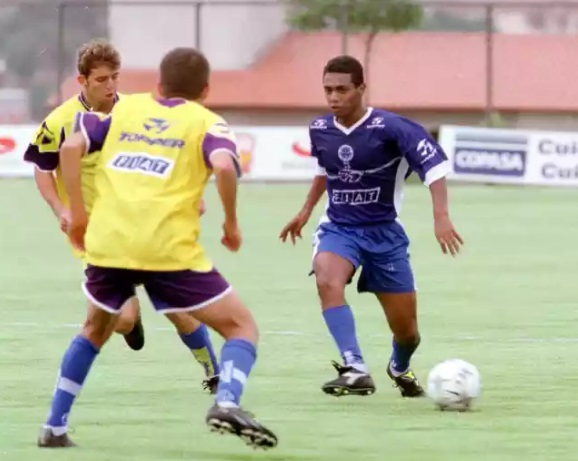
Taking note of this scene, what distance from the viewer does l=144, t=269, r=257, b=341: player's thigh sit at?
6.49 m

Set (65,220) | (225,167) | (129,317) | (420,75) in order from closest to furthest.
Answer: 1. (225,167)
2. (65,220)
3. (129,317)
4. (420,75)

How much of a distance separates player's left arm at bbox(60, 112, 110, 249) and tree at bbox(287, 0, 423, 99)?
28.1 m

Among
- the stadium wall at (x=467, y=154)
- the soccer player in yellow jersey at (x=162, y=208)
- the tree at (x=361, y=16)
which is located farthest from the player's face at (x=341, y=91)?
the tree at (x=361, y=16)

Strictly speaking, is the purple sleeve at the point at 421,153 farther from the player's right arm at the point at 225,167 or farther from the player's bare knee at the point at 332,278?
the player's right arm at the point at 225,167

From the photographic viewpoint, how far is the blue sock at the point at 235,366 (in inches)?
250

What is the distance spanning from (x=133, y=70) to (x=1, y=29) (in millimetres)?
6740

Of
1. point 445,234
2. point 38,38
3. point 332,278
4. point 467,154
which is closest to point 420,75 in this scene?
point 38,38

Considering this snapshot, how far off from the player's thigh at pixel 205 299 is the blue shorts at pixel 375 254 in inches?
70.3

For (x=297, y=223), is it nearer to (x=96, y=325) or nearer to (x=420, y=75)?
(x=96, y=325)

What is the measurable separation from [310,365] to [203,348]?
1241 mm

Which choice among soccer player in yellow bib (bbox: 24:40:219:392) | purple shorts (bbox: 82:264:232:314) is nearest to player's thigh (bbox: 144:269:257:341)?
purple shorts (bbox: 82:264:232:314)

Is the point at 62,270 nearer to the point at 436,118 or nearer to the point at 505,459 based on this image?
the point at 505,459

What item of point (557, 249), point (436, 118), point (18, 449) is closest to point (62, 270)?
point (557, 249)

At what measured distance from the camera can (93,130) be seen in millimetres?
6551
